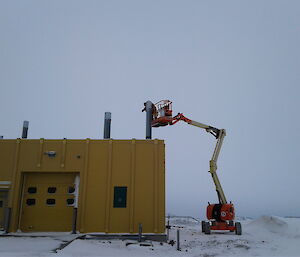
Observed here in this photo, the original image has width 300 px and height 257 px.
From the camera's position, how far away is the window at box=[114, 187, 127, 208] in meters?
16.3

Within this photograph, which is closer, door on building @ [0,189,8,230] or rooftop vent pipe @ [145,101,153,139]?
door on building @ [0,189,8,230]

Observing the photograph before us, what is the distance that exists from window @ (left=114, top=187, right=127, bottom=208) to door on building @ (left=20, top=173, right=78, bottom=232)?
2.30 meters

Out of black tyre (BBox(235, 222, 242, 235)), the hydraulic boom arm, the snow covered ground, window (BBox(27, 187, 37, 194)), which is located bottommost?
the snow covered ground

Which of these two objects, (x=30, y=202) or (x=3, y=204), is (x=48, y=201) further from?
(x=3, y=204)

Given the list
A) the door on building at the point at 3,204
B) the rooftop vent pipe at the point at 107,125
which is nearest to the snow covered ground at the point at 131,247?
the door on building at the point at 3,204

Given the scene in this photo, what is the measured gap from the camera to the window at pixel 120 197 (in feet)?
53.6

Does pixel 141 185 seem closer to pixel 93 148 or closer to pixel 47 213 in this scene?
pixel 93 148

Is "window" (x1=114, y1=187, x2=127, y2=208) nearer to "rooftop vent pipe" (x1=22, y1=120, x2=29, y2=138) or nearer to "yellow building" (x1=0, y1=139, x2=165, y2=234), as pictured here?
"yellow building" (x1=0, y1=139, x2=165, y2=234)

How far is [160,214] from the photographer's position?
16.1 m

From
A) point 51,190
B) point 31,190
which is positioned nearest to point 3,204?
point 31,190

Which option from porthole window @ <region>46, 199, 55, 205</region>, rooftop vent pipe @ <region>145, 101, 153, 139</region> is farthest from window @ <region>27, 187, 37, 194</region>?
rooftop vent pipe @ <region>145, 101, 153, 139</region>

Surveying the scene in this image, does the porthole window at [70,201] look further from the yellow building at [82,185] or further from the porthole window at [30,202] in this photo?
the porthole window at [30,202]

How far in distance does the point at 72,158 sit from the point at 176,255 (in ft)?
25.7

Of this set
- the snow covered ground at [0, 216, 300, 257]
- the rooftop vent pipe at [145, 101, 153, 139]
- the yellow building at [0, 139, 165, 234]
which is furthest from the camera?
the rooftop vent pipe at [145, 101, 153, 139]
